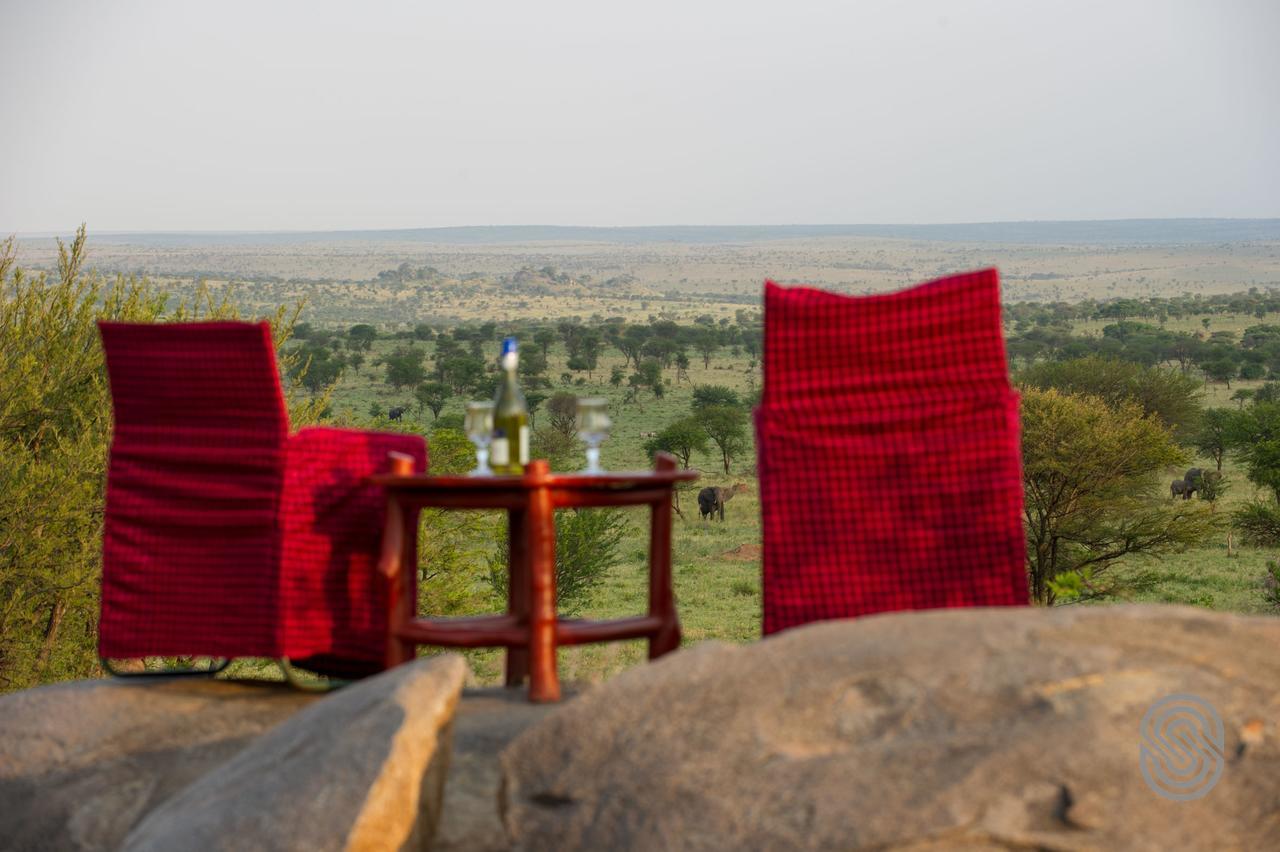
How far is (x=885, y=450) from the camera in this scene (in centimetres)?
534

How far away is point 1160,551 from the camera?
25.1 meters

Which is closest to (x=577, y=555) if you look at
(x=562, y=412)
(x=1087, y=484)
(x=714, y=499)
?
(x=1087, y=484)

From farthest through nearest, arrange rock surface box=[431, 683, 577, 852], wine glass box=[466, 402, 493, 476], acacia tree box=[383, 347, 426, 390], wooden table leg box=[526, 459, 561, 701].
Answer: acacia tree box=[383, 347, 426, 390] < wine glass box=[466, 402, 493, 476] < wooden table leg box=[526, 459, 561, 701] < rock surface box=[431, 683, 577, 852]

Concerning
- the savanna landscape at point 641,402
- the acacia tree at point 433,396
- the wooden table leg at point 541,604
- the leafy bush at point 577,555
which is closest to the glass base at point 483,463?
the wooden table leg at point 541,604

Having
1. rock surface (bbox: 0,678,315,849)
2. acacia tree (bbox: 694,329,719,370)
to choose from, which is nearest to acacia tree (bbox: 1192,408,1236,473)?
acacia tree (bbox: 694,329,719,370)

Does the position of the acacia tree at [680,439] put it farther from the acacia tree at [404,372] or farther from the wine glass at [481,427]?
the wine glass at [481,427]

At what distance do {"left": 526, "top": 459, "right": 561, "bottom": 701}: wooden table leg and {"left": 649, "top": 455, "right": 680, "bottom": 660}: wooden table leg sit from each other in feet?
1.58

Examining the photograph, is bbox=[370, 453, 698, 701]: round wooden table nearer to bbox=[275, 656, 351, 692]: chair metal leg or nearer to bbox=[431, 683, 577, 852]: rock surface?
bbox=[431, 683, 577, 852]: rock surface

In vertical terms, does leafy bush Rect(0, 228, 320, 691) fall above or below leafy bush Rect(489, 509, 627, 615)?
above

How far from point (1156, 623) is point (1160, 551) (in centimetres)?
2213

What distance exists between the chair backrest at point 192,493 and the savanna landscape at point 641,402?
3.99m

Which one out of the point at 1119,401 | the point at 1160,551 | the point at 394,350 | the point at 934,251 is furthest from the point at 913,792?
the point at 934,251

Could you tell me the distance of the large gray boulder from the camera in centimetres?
381

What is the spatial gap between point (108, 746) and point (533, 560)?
5.60 ft
